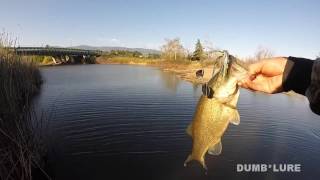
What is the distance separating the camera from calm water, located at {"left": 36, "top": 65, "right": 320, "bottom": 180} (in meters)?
9.63

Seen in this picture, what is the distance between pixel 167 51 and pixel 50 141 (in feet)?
256

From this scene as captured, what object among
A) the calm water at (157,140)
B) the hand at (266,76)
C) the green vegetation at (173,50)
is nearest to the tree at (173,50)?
the green vegetation at (173,50)

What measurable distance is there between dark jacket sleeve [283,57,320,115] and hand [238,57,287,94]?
5.3 inches

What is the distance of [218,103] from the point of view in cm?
299

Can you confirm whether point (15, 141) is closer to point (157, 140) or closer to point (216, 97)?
point (216, 97)

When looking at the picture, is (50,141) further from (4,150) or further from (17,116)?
(4,150)

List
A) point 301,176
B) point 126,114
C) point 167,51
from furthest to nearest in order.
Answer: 1. point 167,51
2. point 126,114
3. point 301,176

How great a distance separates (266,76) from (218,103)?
527 millimetres

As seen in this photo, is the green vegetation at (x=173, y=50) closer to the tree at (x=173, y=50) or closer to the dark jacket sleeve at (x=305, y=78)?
the tree at (x=173, y=50)

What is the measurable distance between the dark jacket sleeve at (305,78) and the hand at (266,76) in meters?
0.13

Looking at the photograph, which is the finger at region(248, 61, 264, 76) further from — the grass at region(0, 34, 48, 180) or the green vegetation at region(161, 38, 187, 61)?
the green vegetation at region(161, 38, 187, 61)

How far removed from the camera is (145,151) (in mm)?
11133

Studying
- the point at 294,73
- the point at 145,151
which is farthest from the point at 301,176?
the point at 294,73

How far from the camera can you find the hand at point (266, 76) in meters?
2.98
